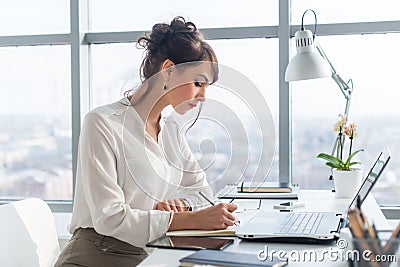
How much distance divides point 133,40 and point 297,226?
1752mm

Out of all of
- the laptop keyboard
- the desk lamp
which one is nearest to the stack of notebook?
the desk lamp

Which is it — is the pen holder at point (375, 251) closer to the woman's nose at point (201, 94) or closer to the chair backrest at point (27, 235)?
the woman's nose at point (201, 94)

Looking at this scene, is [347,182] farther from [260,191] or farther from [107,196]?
[107,196]

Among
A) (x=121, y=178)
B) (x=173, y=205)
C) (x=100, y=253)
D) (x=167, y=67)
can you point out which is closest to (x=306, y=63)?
(x=167, y=67)

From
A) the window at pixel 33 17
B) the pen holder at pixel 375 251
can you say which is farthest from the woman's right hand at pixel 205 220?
the window at pixel 33 17

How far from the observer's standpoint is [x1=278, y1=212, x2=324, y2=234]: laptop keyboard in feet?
4.76

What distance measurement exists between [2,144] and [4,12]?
0.71 meters

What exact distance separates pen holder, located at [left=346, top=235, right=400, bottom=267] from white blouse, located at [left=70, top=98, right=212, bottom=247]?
0.62 meters

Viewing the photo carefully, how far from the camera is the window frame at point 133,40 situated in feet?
9.21

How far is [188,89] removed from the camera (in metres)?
1.77

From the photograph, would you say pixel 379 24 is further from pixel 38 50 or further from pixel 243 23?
pixel 38 50

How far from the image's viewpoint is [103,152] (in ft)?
5.18

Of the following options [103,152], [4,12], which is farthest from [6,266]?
[4,12]

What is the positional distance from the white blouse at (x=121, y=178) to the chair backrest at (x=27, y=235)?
216 mm
